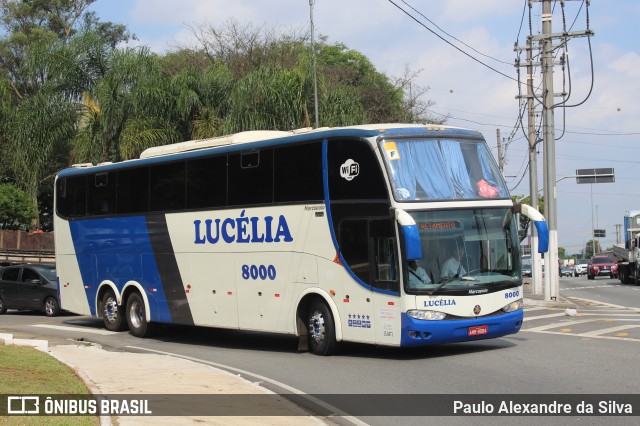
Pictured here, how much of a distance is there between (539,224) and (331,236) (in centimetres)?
359

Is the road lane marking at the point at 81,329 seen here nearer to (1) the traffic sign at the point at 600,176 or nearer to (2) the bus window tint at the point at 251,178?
(2) the bus window tint at the point at 251,178

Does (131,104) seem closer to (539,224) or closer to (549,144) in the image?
(549,144)

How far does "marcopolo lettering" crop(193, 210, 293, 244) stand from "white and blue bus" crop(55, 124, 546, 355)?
0.09ft

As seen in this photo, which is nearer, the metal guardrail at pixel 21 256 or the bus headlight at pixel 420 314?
the bus headlight at pixel 420 314

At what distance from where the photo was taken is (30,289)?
1070 inches

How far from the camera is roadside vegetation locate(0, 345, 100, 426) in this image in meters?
8.38

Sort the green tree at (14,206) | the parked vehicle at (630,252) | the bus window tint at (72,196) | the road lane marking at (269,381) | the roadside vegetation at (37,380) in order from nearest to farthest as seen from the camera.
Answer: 1. the roadside vegetation at (37,380)
2. the road lane marking at (269,381)
3. the bus window tint at (72,196)
4. the green tree at (14,206)
5. the parked vehicle at (630,252)

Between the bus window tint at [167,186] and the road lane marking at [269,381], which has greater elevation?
the bus window tint at [167,186]

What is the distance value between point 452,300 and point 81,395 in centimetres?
627

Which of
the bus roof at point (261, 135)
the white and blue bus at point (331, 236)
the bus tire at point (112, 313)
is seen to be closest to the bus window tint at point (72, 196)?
the white and blue bus at point (331, 236)

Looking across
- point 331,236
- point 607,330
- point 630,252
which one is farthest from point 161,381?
point 630,252

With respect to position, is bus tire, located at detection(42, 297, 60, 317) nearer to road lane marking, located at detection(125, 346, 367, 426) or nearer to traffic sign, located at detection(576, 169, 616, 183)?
road lane marking, located at detection(125, 346, 367, 426)

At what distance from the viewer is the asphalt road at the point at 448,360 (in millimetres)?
11422

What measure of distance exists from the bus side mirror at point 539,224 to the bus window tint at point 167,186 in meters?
7.47
